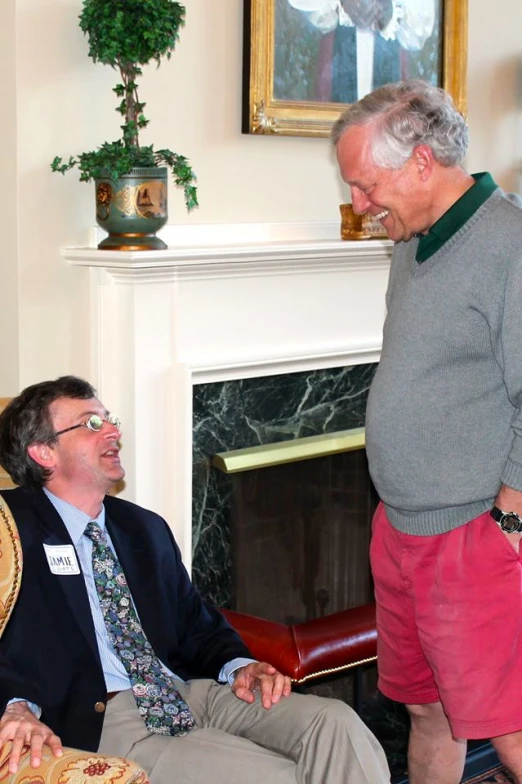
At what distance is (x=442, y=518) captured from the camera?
1.89 meters

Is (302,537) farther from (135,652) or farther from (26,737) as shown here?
(26,737)

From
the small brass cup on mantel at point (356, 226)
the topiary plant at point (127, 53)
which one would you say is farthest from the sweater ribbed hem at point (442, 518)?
the small brass cup on mantel at point (356, 226)

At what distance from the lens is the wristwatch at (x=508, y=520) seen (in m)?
1.83

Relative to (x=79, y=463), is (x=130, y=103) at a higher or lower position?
higher

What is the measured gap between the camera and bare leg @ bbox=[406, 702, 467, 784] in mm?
2123

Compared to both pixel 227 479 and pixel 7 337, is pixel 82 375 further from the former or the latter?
pixel 227 479

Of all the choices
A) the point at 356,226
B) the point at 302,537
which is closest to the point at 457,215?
the point at 356,226

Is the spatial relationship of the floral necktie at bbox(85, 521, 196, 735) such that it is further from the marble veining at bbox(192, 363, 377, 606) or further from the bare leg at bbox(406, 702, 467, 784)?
the marble veining at bbox(192, 363, 377, 606)

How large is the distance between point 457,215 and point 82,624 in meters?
1.00

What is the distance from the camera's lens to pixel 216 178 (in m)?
2.88

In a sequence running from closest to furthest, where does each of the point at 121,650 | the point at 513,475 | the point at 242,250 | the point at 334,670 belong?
the point at 513,475, the point at 121,650, the point at 334,670, the point at 242,250

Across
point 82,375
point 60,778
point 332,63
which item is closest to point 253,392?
point 82,375

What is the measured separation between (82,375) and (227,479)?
0.59 metres

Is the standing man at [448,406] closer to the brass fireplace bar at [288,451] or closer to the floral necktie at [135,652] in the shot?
the floral necktie at [135,652]
